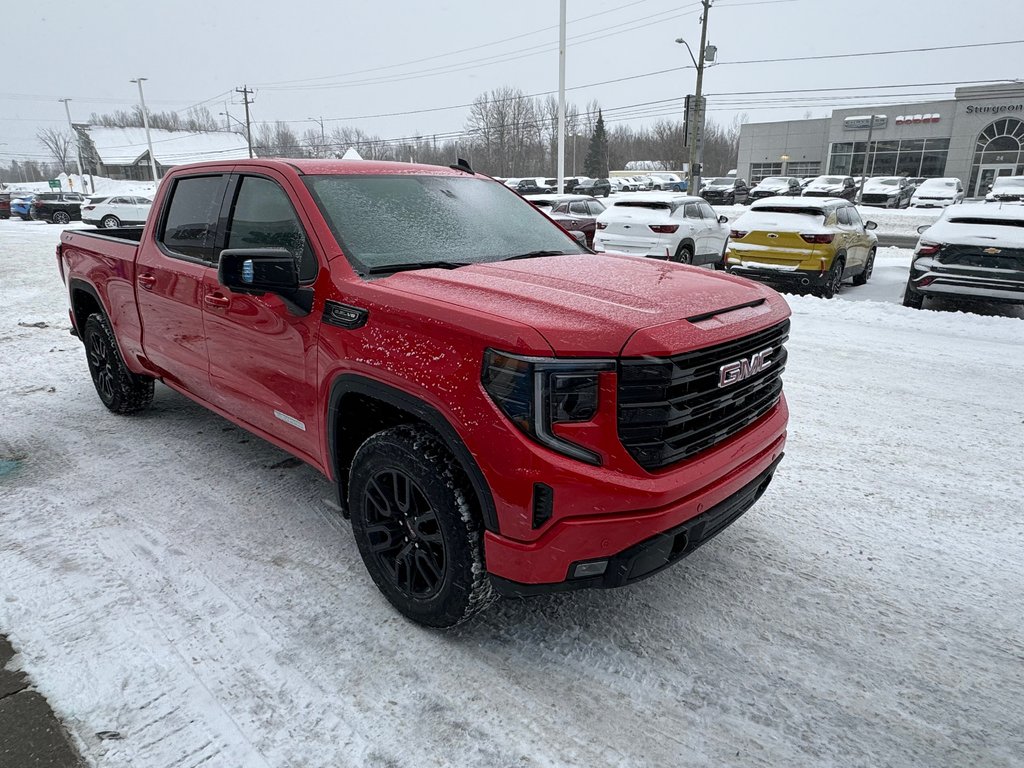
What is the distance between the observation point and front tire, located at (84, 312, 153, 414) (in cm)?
488

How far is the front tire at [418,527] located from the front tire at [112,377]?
3.10 metres

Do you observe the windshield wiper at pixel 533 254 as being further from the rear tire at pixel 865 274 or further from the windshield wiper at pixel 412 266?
the rear tire at pixel 865 274

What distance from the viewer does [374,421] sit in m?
2.82

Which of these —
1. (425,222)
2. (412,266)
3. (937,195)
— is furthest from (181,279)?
(937,195)

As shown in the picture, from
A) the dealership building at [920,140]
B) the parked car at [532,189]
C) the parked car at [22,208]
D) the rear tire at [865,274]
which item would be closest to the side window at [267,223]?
the rear tire at [865,274]

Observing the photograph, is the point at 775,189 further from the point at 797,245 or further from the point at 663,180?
the point at 797,245

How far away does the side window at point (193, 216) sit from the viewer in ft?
12.0

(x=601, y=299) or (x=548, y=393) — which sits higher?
(x=601, y=299)

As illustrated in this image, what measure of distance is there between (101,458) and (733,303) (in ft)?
13.4

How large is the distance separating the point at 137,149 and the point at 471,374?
298 ft

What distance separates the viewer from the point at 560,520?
2100 millimetres

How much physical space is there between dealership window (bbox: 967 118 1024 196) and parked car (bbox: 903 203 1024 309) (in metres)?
47.3

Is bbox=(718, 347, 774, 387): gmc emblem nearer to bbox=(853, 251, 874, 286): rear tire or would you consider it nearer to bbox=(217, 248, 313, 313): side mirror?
bbox=(217, 248, 313, 313): side mirror

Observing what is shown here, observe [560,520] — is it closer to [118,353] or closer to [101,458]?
[101,458]
